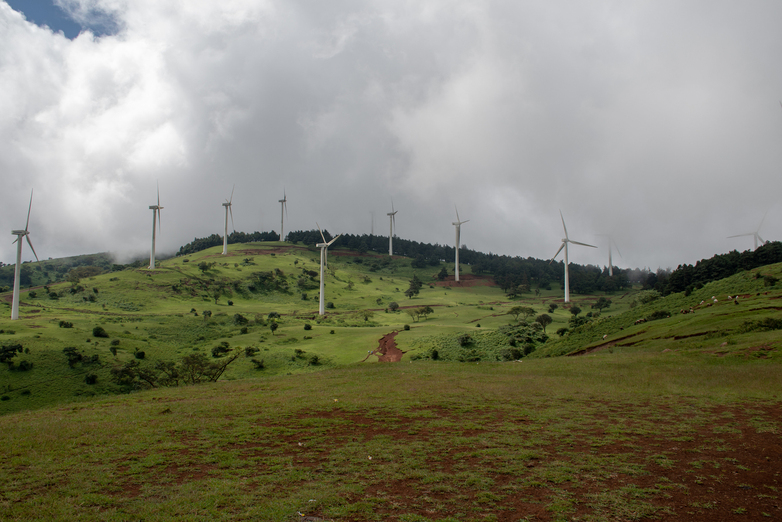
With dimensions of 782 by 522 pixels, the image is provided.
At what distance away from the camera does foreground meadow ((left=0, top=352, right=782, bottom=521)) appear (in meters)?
11.6

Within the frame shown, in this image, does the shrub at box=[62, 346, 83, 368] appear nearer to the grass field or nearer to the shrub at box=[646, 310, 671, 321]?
the grass field

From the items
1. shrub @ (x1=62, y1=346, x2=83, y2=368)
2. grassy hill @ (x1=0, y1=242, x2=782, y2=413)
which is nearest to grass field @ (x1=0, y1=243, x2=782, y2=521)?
grassy hill @ (x1=0, y1=242, x2=782, y2=413)

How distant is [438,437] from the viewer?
18.7 metres

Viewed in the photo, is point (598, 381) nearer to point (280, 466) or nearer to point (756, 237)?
point (280, 466)

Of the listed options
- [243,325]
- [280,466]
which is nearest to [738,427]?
[280,466]

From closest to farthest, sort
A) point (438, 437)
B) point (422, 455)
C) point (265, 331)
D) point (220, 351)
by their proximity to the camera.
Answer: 1. point (422, 455)
2. point (438, 437)
3. point (220, 351)
4. point (265, 331)

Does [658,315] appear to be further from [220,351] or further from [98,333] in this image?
[98,333]

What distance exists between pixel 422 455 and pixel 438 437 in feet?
8.83

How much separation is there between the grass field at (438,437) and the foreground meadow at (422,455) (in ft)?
0.28

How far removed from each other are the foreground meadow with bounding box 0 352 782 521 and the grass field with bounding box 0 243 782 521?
0.28 ft

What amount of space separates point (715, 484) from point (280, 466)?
1382 centimetres

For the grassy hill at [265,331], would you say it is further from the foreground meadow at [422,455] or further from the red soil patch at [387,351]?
the foreground meadow at [422,455]

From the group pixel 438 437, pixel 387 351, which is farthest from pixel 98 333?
pixel 438 437

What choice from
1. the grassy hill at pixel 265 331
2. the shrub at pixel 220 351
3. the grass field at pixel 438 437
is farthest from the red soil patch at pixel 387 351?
the shrub at pixel 220 351
